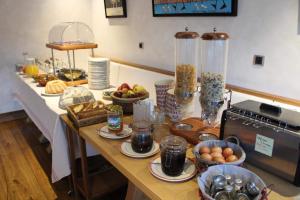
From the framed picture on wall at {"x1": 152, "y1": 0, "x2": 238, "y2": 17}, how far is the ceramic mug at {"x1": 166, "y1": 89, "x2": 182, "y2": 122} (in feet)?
2.76

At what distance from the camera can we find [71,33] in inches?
145

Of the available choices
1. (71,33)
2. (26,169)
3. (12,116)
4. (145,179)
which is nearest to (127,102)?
(145,179)

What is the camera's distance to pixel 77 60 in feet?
13.0

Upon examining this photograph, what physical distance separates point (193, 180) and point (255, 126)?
1.07 feet

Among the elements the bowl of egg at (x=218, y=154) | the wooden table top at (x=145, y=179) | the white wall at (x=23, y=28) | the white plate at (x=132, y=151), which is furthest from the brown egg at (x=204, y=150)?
the white wall at (x=23, y=28)

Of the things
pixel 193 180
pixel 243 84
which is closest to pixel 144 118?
pixel 193 180

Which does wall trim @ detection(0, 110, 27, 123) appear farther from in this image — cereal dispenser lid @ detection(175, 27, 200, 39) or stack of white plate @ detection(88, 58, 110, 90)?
cereal dispenser lid @ detection(175, 27, 200, 39)

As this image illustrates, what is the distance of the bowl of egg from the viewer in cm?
98

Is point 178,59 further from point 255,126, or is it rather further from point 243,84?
point 243,84

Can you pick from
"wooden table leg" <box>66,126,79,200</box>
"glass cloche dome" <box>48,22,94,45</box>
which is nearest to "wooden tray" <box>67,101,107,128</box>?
"wooden table leg" <box>66,126,79,200</box>

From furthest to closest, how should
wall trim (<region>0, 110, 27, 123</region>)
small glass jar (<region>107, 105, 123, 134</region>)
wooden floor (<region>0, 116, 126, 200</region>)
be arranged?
1. wall trim (<region>0, 110, 27, 123</region>)
2. wooden floor (<region>0, 116, 126, 200</region>)
3. small glass jar (<region>107, 105, 123, 134</region>)

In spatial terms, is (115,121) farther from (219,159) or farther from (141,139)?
(219,159)

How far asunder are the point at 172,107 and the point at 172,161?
0.55m

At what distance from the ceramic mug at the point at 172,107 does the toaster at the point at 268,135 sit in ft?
1.19
